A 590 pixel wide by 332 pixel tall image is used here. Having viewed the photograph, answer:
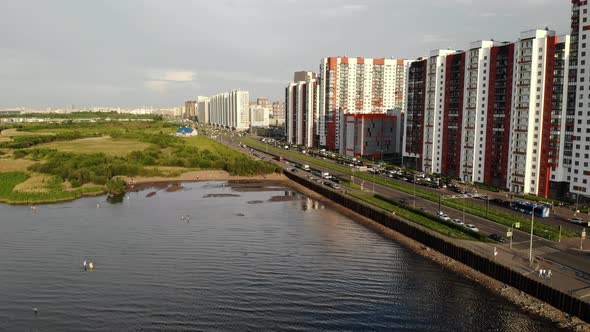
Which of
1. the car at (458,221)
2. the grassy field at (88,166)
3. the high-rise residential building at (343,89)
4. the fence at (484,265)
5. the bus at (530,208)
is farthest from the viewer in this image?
the high-rise residential building at (343,89)

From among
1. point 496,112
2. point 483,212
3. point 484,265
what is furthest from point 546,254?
point 496,112

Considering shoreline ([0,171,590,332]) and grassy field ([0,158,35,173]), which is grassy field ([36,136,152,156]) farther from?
shoreline ([0,171,590,332])

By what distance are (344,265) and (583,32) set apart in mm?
61686

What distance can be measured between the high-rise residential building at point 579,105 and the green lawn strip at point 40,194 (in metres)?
96.6

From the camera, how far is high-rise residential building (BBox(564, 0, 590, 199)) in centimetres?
Answer: 8269

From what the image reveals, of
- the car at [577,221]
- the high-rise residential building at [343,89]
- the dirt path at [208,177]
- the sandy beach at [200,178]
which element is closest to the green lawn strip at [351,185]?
the sandy beach at [200,178]

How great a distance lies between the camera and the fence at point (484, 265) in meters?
43.1

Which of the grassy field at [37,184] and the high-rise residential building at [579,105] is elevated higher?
the high-rise residential building at [579,105]

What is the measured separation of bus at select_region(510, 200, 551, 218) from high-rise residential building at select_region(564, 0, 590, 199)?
30.3ft

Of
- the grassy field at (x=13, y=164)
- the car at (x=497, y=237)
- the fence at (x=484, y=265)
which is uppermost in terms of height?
the grassy field at (x=13, y=164)

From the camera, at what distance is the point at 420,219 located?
2975 inches

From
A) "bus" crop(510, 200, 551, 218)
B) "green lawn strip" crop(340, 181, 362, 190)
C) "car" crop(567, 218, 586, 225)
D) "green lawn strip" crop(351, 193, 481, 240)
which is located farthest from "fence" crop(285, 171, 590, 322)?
"car" crop(567, 218, 586, 225)

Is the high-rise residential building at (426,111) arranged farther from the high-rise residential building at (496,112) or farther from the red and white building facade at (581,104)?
the red and white building facade at (581,104)

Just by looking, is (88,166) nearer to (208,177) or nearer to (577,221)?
(208,177)
